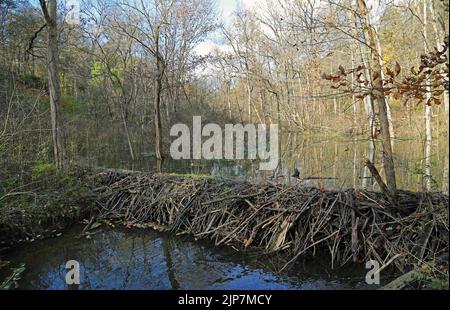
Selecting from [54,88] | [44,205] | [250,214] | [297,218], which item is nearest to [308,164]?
[250,214]

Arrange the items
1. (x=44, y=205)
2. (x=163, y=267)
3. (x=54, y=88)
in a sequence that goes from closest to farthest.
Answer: (x=163, y=267)
(x=44, y=205)
(x=54, y=88)

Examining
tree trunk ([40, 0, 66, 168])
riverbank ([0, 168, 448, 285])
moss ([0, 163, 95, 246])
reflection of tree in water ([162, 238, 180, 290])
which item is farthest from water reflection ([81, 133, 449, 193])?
reflection of tree in water ([162, 238, 180, 290])

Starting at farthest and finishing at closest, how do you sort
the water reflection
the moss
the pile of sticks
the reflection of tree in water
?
the water reflection
the moss
the reflection of tree in water
the pile of sticks

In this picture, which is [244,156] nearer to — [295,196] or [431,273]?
[295,196]

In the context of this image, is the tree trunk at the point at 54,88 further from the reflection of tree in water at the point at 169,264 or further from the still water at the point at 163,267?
the reflection of tree in water at the point at 169,264

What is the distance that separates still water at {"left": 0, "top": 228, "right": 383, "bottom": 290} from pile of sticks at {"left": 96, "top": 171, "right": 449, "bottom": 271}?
25 cm

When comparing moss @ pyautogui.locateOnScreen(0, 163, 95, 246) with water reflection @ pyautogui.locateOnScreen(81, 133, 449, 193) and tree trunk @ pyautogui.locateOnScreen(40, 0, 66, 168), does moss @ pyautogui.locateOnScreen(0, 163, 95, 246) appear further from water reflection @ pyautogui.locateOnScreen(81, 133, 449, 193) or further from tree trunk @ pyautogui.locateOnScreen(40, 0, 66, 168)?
water reflection @ pyautogui.locateOnScreen(81, 133, 449, 193)

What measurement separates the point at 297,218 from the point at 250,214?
3.34ft

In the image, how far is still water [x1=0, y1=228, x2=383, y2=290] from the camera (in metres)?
4.90

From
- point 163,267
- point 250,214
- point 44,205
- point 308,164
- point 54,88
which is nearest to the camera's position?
point 163,267

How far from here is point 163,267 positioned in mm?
5617

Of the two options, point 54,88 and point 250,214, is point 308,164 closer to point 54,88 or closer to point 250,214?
point 250,214

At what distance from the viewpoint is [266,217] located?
20.2 ft
